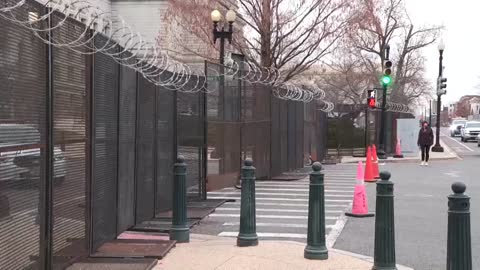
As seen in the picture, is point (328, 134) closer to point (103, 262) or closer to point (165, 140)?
point (165, 140)

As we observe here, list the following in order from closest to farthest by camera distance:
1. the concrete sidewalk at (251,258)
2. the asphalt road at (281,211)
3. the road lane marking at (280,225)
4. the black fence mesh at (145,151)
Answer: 1. the concrete sidewalk at (251,258)
2. the black fence mesh at (145,151)
3. the asphalt road at (281,211)
4. the road lane marking at (280,225)

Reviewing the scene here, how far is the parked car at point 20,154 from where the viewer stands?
184 inches

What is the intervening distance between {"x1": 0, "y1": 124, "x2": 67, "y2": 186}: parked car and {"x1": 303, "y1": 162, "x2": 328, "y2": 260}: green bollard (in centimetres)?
305

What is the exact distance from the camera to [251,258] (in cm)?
712

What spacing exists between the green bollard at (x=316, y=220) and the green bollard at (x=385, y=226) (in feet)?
2.67

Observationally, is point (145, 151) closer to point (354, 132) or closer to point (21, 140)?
point (21, 140)

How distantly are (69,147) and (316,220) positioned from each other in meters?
2.80

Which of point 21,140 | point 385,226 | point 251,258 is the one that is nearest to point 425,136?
point 251,258

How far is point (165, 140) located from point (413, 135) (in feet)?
84.3

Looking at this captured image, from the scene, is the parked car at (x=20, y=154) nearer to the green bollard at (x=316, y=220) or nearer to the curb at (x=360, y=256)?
the green bollard at (x=316, y=220)

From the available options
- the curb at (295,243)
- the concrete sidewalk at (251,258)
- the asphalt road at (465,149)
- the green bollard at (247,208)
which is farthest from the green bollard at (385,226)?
the asphalt road at (465,149)

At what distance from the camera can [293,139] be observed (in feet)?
65.7

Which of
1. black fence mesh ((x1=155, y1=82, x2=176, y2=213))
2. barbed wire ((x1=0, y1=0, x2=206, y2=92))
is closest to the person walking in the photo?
barbed wire ((x1=0, y1=0, x2=206, y2=92))

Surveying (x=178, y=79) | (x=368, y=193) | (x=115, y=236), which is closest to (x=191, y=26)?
(x=368, y=193)
